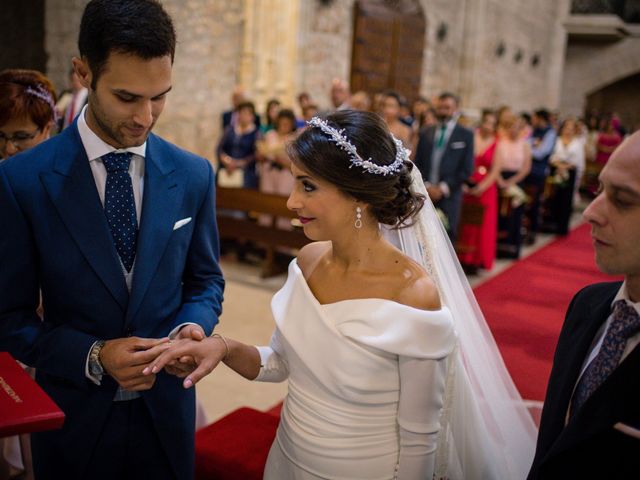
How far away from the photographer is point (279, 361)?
6.09 feet

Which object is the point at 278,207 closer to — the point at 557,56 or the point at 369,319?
the point at 369,319

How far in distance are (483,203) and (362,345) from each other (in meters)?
5.55

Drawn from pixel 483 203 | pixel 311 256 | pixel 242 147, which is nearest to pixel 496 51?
pixel 483 203

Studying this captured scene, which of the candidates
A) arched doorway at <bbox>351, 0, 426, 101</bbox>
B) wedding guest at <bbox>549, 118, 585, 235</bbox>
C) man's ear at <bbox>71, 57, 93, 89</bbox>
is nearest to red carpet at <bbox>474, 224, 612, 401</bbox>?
wedding guest at <bbox>549, 118, 585, 235</bbox>

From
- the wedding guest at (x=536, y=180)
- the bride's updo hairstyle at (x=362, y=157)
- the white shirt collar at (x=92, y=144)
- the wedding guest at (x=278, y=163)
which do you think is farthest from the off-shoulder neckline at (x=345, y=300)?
the wedding guest at (x=536, y=180)

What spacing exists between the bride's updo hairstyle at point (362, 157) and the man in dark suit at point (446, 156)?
4.15 m

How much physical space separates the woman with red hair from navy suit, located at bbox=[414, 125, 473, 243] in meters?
4.08

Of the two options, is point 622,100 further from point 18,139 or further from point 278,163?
point 18,139

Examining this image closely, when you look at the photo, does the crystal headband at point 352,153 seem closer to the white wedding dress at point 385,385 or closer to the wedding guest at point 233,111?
the white wedding dress at point 385,385

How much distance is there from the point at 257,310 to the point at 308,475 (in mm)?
3633

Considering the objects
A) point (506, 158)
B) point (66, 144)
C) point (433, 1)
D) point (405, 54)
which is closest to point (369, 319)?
point (66, 144)

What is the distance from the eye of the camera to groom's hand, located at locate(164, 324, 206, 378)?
4.98ft

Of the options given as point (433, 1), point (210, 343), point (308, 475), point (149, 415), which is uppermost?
point (433, 1)

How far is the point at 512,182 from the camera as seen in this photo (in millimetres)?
7496
